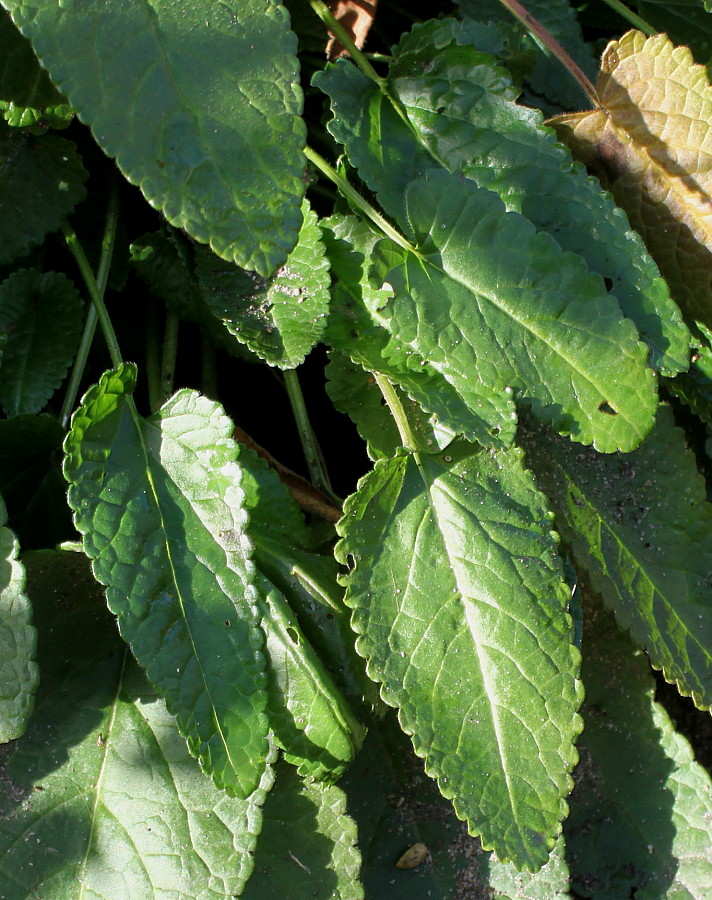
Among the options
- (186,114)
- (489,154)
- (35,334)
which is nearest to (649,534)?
(489,154)

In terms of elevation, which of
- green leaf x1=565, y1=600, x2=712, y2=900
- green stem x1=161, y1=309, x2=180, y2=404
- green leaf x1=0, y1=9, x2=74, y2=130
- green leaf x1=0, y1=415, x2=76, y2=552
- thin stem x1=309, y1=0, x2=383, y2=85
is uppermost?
thin stem x1=309, y1=0, x2=383, y2=85

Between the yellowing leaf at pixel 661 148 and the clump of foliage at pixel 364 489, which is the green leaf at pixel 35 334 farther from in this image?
the yellowing leaf at pixel 661 148

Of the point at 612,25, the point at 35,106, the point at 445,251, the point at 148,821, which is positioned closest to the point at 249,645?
the point at 148,821

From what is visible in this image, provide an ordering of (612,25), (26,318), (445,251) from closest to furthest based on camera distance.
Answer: (445,251), (26,318), (612,25)

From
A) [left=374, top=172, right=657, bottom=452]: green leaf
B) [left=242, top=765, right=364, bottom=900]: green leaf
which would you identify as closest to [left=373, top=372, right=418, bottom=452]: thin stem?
[left=374, top=172, right=657, bottom=452]: green leaf

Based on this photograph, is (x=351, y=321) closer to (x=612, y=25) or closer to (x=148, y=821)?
(x=148, y=821)

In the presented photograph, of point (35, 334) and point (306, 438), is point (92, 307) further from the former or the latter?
point (306, 438)

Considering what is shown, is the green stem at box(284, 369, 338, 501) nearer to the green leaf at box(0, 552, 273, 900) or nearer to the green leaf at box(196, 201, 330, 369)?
the green leaf at box(196, 201, 330, 369)
